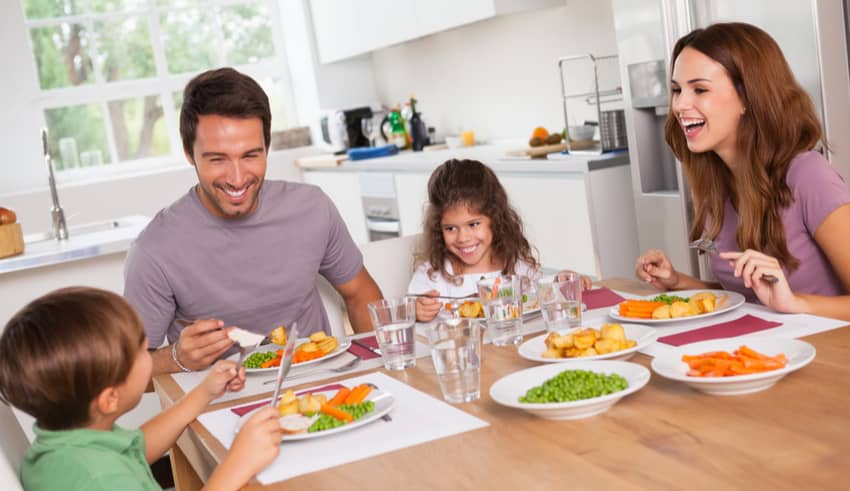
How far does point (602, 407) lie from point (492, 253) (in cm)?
134

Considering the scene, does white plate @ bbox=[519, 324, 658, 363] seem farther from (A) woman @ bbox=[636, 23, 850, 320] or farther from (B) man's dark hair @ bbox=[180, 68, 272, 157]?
(B) man's dark hair @ bbox=[180, 68, 272, 157]

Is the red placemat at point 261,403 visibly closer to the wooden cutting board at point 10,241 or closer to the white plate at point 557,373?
the white plate at point 557,373

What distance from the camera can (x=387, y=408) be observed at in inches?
55.9

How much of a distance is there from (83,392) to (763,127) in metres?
1.42

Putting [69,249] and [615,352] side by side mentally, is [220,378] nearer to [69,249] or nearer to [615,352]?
[615,352]

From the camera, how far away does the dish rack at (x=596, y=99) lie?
12.3 ft

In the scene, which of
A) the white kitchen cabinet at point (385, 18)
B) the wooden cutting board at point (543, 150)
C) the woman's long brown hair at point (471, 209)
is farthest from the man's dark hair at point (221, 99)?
the white kitchen cabinet at point (385, 18)

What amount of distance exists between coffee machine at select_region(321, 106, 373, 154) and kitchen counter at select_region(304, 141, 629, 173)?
23 cm

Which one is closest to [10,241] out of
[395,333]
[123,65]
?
[395,333]

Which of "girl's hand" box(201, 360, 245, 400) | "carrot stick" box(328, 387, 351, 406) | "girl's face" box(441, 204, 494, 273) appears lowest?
"carrot stick" box(328, 387, 351, 406)

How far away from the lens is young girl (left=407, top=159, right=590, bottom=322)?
2.57 meters

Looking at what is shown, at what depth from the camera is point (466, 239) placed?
2.56m

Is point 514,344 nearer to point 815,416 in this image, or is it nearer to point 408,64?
point 815,416

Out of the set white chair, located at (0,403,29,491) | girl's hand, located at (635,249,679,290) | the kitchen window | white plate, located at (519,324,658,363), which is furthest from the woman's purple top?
the kitchen window
